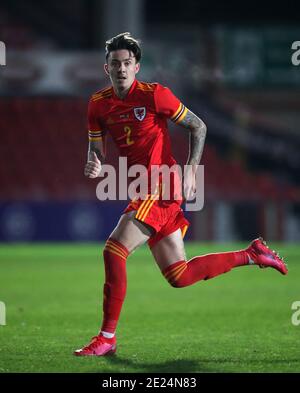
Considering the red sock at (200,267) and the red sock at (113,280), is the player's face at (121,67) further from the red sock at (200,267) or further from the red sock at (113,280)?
the red sock at (200,267)

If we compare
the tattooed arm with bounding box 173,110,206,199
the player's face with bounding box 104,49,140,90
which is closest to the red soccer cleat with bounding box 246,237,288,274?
the tattooed arm with bounding box 173,110,206,199

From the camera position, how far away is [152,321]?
317 inches

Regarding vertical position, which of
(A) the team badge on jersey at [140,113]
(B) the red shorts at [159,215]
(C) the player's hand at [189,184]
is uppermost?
(A) the team badge on jersey at [140,113]

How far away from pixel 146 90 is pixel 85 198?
50.8ft

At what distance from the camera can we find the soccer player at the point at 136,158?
19.4 feet

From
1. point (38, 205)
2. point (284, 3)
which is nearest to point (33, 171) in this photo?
point (38, 205)

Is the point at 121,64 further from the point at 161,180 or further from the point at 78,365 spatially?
the point at 78,365

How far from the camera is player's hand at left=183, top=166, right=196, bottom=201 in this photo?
589 centimetres

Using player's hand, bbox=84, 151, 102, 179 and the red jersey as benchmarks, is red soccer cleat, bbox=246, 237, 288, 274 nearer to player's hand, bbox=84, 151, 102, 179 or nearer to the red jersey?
the red jersey

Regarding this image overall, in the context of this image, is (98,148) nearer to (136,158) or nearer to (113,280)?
(136,158)

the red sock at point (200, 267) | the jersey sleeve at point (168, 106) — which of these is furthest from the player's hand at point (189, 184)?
the red sock at point (200, 267)

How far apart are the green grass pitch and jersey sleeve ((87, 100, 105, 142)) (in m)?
1.44

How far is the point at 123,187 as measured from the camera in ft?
21.2

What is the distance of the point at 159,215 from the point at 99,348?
0.94 metres
